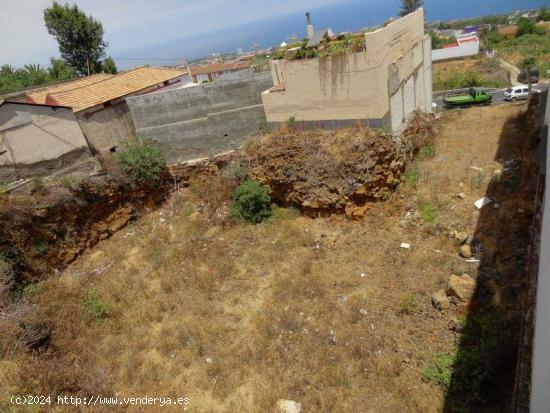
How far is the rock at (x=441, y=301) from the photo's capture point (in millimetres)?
7711

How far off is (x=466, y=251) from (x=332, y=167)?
471 centimetres

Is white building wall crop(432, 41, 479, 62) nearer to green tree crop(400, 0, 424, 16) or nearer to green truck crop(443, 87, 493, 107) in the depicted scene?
green tree crop(400, 0, 424, 16)

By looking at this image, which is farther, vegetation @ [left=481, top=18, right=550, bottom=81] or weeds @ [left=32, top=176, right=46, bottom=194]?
vegetation @ [left=481, top=18, right=550, bottom=81]

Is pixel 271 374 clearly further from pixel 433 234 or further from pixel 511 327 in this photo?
pixel 433 234

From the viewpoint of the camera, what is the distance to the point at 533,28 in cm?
4691

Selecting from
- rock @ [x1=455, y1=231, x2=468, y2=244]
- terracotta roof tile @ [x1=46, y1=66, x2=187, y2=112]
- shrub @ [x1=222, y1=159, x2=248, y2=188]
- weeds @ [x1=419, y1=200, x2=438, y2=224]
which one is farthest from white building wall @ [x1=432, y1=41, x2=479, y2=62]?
rock @ [x1=455, y1=231, x2=468, y2=244]

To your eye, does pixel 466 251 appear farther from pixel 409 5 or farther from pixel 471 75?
pixel 409 5

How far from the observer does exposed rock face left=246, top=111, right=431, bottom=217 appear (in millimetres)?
11227

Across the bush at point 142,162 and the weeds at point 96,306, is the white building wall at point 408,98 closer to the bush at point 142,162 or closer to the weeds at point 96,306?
the bush at point 142,162

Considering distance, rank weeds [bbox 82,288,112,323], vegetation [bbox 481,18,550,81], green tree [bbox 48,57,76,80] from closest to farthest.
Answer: weeds [bbox 82,288,112,323], green tree [bbox 48,57,76,80], vegetation [bbox 481,18,550,81]

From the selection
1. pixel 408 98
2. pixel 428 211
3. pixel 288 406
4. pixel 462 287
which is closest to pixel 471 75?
pixel 408 98

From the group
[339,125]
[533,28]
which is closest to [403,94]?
[339,125]

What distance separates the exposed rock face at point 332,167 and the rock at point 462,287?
3.88 metres

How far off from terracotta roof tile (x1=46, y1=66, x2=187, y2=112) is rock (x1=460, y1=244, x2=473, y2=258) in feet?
43.1
